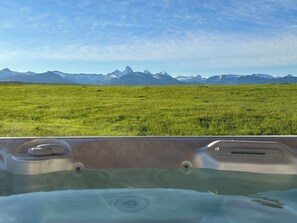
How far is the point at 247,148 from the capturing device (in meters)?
3.37

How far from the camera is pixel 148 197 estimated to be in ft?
10.2

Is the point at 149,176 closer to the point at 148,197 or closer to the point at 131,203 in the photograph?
the point at 148,197

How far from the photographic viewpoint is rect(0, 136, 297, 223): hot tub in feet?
9.44

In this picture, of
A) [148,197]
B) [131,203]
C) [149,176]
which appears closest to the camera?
[131,203]

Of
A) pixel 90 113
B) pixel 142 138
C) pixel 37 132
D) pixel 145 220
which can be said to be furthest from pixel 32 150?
pixel 90 113

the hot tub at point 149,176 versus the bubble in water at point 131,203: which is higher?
the hot tub at point 149,176

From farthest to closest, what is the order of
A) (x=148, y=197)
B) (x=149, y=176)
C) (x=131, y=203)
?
(x=149, y=176), (x=148, y=197), (x=131, y=203)

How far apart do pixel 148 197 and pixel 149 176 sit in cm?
39

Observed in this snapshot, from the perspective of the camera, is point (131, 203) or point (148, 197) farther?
A: point (148, 197)

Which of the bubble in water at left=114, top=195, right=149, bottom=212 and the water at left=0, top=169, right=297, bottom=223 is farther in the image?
the bubble in water at left=114, top=195, right=149, bottom=212

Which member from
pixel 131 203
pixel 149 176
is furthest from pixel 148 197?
pixel 149 176

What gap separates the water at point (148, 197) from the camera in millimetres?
2668

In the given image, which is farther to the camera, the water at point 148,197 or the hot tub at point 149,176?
the hot tub at point 149,176

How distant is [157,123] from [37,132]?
2117 millimetres
